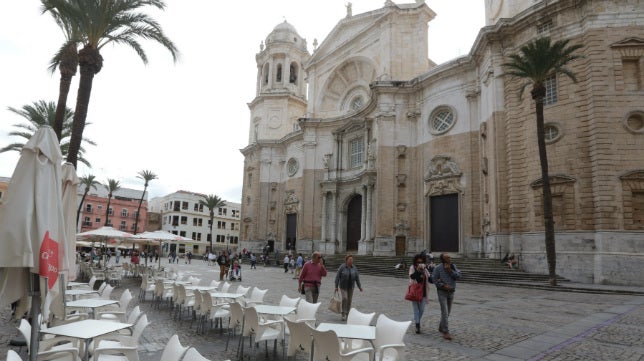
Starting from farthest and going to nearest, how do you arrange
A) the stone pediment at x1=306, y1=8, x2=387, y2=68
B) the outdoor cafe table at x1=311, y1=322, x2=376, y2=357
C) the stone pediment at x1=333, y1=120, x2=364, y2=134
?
the stone pediment at x1=306, y1=8, x2=387, y2=68 < the stone pediment at x1=333, y1=120, x2=364, y2=134 < the outdoor cafe table at x1=311, y1=322, x2=376, y2=357

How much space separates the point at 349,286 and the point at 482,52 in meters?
22.0

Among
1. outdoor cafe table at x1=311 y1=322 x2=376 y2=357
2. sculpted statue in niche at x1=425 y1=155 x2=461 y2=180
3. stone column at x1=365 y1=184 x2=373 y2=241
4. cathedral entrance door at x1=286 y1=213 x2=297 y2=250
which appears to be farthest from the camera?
cathedral entrance door at x1=286 y1=213 x2=297 y2=250

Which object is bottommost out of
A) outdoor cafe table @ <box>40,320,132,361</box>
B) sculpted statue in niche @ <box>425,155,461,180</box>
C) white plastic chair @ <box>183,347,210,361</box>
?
outdoor cafe table @ <box>40,320,132,361</box>

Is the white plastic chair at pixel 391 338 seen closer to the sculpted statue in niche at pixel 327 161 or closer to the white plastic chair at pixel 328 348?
the white plastic chair at pixel 328 348

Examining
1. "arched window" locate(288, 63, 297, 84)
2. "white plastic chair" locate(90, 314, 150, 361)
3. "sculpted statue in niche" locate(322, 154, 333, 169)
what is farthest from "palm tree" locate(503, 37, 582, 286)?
"arched window" locate(288, 63, 297, 84)

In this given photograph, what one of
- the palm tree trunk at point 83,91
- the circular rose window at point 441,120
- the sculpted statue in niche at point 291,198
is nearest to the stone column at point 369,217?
the circular rose window at point 441,120

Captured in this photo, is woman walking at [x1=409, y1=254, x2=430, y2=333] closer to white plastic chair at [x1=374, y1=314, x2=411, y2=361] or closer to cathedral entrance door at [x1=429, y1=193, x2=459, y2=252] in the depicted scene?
white plastic chair at [x1=374, y1=314, x2=411, y2=361]

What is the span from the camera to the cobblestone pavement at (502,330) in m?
6.97

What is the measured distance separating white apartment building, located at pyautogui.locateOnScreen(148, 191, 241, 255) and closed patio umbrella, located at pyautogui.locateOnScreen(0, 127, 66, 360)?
75452mm

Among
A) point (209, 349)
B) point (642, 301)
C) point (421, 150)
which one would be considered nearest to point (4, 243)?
point (209, 349)

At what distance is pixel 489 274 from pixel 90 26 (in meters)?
20.4

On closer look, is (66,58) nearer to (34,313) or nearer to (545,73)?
(34,313)

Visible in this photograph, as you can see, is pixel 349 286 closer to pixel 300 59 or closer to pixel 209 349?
pixel 209 349

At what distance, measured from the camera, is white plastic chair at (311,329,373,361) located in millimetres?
4949
